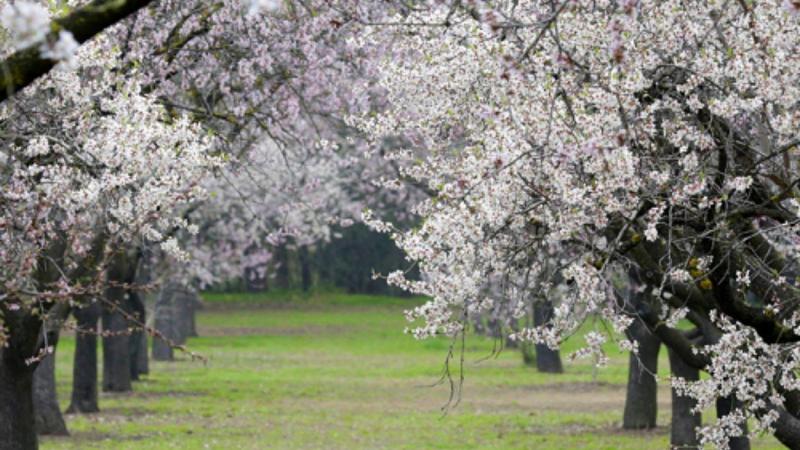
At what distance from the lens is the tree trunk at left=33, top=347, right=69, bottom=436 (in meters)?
22.0

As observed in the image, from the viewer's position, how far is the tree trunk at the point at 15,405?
51.3 feet

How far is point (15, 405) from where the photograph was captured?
15.8m

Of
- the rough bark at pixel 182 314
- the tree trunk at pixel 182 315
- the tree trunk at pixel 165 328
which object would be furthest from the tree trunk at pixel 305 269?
the tree trunk at pixel 165 328

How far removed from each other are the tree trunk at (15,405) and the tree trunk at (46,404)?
20.0 ft

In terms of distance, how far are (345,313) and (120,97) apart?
63.2 m

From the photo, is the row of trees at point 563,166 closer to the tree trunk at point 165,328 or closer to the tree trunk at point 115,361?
the tree trunk at point 115,361

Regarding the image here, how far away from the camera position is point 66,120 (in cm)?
1055

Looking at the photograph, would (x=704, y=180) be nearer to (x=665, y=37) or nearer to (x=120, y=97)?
(x=665, y=37)

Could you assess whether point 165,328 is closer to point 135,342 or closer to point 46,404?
point 135,342

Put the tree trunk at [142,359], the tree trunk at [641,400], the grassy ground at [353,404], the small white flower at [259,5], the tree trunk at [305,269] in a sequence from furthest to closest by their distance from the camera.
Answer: the tree trunk at [305,269]
the tree trunk at [142,359]
the tree trunk at [641,400]
the grassy ground at [353,404]
the small white flower at [259,5]

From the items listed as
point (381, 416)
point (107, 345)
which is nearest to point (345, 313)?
point (107, 345)

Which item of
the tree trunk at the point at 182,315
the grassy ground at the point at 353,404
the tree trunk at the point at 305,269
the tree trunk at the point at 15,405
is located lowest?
the grassy ground at the point at 353,404

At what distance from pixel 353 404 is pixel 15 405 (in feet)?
43.5

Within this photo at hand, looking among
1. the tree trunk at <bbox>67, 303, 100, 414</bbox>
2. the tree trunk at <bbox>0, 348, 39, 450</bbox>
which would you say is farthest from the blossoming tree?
the tree trunk at <bbox>67, 303, 100, 414</bbox>
